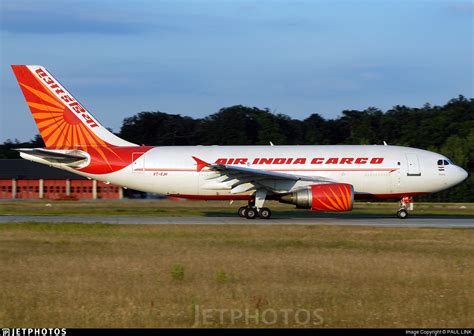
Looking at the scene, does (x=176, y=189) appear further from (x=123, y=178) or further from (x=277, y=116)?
(x=277, y=116)

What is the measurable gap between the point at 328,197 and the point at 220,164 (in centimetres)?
500

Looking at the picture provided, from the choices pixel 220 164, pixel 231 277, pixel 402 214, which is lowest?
pixel 231 277

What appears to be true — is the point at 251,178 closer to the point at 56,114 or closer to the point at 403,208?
the point at 403,208

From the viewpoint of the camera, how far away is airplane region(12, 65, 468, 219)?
115 feet

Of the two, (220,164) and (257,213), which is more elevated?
(220,164)

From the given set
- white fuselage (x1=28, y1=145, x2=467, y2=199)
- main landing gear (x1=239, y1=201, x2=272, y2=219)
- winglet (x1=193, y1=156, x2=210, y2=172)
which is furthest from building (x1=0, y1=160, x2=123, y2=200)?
main landing gear (x1=239, y1=201, x2=272, y2=219)

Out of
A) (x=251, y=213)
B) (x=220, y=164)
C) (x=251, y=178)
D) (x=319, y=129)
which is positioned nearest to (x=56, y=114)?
(x=220, y=164)

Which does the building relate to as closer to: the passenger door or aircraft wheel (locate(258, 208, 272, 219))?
aircraft wheel (locate(258, 208, 272, 219))

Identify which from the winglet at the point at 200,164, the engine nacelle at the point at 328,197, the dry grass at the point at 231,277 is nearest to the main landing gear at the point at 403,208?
the engine nacelle at the point at 328,197

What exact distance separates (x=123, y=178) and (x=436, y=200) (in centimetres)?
4236

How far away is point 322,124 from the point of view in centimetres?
10725

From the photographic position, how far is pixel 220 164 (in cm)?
3372

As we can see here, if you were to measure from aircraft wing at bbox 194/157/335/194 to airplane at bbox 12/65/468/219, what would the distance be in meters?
0.05

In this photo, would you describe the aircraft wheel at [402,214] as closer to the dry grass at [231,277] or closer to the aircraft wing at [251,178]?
the aircraft wing at [251,178]
